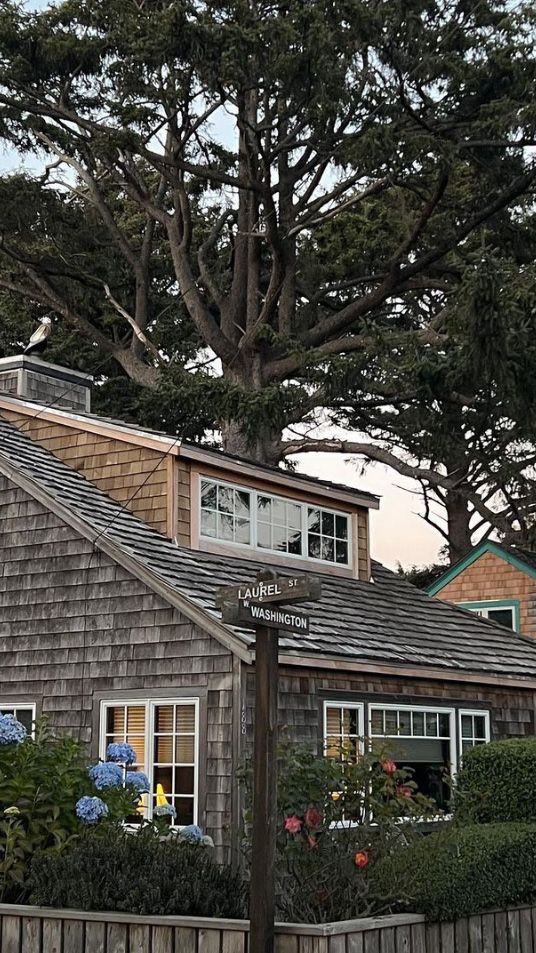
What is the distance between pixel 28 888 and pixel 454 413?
1647 centimetres

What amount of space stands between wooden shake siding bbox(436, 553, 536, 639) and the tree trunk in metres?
9.58

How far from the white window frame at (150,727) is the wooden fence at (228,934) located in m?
4.33

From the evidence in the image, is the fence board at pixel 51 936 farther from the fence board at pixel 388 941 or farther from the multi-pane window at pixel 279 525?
the multi-pane window at pixel 279 525

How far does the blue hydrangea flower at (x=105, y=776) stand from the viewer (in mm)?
10375

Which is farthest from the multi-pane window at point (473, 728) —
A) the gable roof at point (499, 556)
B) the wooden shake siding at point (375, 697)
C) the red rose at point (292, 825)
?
the gable roof at point (499, 556)

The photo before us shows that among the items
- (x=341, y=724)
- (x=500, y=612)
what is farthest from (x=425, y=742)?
(x=500, y=612)

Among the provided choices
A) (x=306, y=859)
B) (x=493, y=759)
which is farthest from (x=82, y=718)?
(x=306, y=859)

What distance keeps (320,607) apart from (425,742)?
6.88 feet

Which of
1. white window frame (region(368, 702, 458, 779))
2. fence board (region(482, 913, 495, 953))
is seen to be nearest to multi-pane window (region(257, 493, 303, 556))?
white window frame (region(368, 702, 458, 779))

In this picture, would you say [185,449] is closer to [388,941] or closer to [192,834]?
[192,834]

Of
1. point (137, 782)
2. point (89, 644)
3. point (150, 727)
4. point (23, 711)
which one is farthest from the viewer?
point (23, 711)

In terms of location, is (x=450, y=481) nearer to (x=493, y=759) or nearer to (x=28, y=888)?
(x=493, y=759)

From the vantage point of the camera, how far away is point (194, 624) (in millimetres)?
13602

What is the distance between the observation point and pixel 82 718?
1445cm
